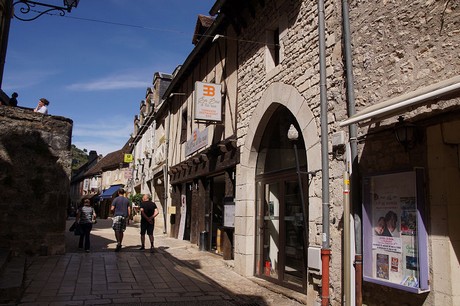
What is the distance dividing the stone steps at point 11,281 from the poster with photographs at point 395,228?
4398 mm

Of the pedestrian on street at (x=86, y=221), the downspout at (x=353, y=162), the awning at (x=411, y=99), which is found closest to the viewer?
the awning at (x=411, y=99)

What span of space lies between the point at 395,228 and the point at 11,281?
496 cm

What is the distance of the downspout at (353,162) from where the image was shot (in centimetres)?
455

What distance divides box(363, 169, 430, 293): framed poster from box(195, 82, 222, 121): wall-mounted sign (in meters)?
5.66

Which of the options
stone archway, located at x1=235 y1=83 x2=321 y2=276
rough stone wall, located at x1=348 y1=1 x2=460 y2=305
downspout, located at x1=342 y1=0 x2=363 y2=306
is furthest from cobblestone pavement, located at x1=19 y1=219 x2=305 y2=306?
rough stone wall, located at x1=348 y1=1 x2=460 y2=305

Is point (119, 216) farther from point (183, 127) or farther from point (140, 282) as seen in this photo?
point (183, 127)

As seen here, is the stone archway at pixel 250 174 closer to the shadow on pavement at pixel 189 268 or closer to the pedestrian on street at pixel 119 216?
the shadow on pavement at pixel 189 268

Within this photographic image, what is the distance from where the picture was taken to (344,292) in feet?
15.6

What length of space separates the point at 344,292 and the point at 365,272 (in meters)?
0.49

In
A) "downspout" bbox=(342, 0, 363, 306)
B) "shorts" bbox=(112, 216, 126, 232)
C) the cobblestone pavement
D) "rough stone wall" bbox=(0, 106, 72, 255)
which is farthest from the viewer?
"shorts" bbox=(112, 216, 126, 232)

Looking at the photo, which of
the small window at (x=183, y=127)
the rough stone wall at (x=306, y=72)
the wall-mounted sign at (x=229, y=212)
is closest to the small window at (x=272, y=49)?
the rough stone wall at (x=306, y=72)

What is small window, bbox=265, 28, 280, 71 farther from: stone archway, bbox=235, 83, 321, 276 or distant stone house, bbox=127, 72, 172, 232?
distant stone house, bbox=127, 72, 172, 232

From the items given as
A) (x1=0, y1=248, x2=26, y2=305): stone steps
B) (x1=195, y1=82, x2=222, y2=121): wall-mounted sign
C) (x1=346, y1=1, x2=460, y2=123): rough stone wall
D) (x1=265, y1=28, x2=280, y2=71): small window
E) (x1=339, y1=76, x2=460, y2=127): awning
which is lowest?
(x1=0, y1=248, x2=26, y2=305): stone steps

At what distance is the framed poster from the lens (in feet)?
12.6
